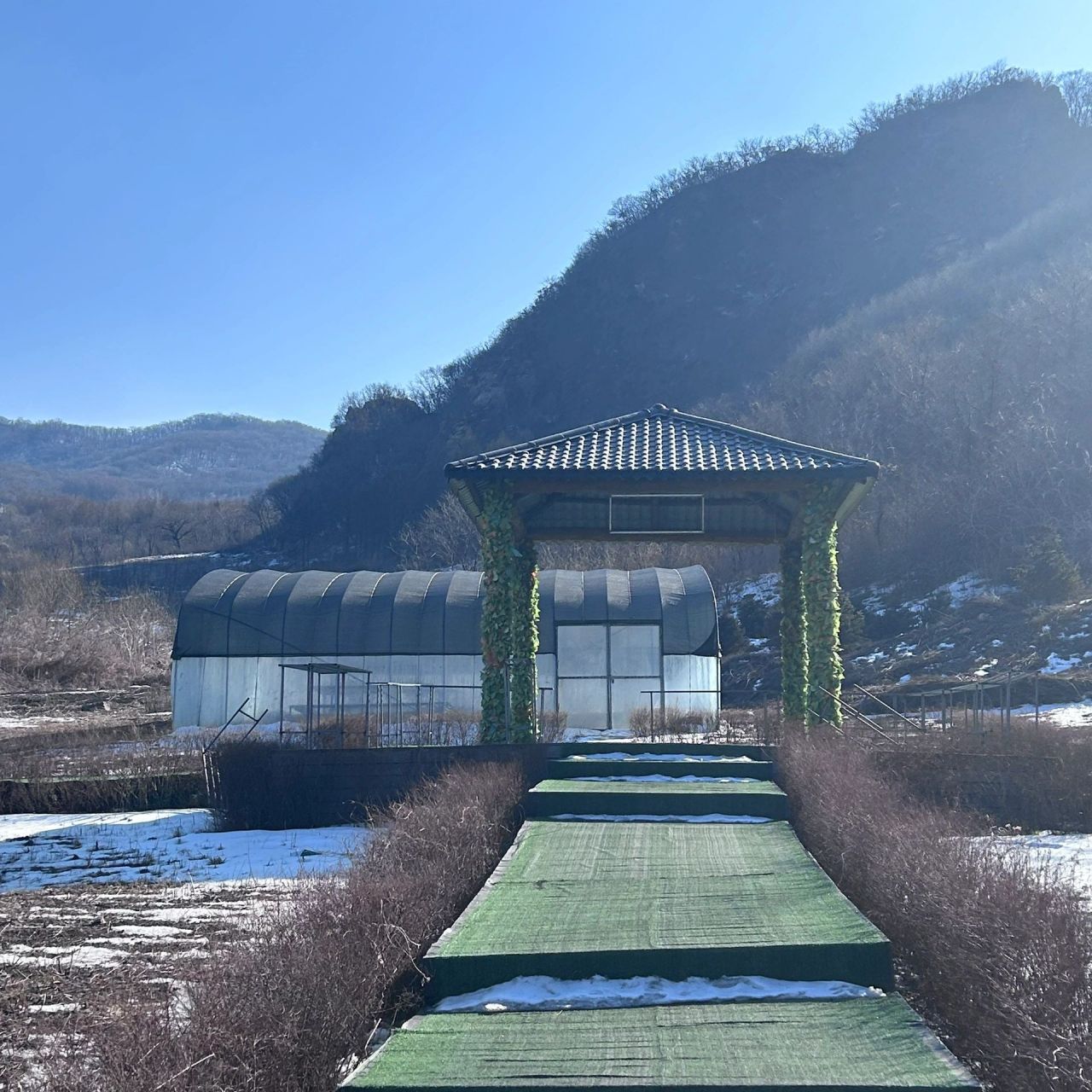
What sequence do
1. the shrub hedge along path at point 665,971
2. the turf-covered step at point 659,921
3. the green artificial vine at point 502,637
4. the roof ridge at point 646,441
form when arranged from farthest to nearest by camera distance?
the green artificial vine at point 502,637, the roof ridge at point 646,441, the turf-covered step at point 659,921, the shrub hedge along path at point 665,971

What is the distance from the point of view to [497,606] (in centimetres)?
1634

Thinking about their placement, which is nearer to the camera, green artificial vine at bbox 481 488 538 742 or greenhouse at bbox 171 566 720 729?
green artificial vine at bbox 481 488 538 742

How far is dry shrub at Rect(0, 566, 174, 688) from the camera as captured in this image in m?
50.6

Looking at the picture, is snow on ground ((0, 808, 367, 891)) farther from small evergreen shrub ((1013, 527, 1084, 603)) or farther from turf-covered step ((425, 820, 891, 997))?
small evergreen shrub ((1013, 527, 1084, 603))

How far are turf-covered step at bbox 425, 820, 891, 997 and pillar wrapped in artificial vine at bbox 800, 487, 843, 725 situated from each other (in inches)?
281

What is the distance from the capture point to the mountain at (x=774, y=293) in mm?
83938

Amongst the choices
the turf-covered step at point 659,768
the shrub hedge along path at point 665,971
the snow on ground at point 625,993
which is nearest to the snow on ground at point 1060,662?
the turf-covered step at point 659,768

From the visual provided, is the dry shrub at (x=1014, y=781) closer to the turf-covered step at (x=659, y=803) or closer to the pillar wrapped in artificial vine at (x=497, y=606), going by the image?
the turf-covered step at (x=659, y=803)

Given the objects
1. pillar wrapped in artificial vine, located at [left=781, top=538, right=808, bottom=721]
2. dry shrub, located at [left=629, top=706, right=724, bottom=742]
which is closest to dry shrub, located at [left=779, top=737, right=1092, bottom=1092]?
pillar wrapped in artificial vine, located at [left=781, top=538, right=808, bottom=721]

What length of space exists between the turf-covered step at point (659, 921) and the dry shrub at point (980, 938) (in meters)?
0.23

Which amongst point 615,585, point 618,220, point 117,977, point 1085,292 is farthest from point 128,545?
point 117,977

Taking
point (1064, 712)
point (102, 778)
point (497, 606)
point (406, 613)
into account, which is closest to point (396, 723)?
point (102, 778)

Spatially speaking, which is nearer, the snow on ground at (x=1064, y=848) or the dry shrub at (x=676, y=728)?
the snow on ground at (x=1064, y=848)

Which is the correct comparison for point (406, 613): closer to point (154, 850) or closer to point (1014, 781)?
point (154, 850)
